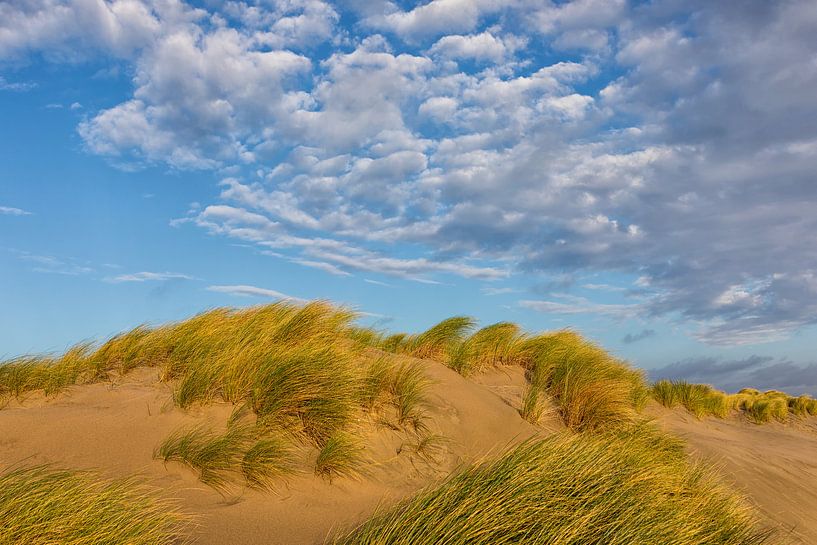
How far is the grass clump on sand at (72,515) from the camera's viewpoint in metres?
2.98

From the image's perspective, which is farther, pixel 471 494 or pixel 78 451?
pixel 78 451

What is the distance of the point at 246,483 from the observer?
4.60 m

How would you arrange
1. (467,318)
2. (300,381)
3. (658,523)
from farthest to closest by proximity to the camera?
1. (467,318)
2. (300,381)
3. (658,523)

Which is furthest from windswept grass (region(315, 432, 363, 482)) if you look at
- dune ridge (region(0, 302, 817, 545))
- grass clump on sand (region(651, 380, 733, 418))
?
grass clump on sand (region(651, 380, 733, 418))

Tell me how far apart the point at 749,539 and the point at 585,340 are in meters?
6.74

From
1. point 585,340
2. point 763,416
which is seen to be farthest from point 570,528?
point 763,416

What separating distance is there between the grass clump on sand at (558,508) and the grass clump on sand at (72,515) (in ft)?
3.59

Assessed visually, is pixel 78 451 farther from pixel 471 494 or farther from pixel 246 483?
pixel 471 494

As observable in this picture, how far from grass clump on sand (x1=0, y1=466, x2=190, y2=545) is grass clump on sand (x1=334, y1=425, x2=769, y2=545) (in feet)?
3.59

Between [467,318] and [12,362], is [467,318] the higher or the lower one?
the higher one

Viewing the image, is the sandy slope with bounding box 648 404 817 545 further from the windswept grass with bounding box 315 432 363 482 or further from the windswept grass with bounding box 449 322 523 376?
the windswept grass with bounding box 315 432 363 482

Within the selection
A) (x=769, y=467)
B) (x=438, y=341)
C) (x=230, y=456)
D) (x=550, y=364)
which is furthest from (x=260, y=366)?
(x=769, y=467)

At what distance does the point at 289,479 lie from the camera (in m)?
4.81

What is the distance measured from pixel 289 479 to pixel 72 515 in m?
1.92
